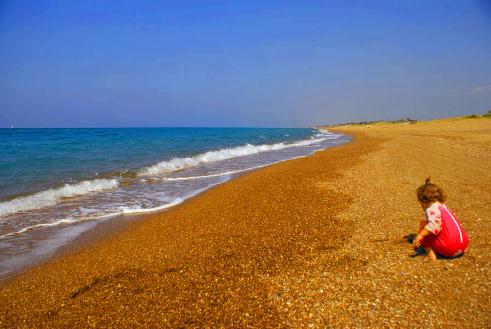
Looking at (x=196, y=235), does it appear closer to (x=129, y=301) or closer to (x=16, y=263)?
(x=129, y=301)

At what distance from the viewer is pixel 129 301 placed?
4.08 metres

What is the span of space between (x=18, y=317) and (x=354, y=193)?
8.10 metres

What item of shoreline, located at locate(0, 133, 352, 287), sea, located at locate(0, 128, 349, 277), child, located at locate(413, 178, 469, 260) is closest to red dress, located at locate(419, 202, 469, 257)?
child, located at locate(413, 178, 469, 260)

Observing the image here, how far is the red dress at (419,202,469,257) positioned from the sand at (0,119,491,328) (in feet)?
0.74

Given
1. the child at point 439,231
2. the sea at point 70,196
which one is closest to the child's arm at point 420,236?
the child at point 439,231

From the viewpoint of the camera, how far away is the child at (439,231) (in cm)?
452

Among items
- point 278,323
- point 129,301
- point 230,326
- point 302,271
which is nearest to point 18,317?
point 129,301

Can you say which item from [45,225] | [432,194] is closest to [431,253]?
[432,194]

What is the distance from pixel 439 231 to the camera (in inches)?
179

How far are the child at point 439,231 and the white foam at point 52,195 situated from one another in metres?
10.8

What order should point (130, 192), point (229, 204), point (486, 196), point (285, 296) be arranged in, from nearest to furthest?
point (285, 296), point (486, 196), point (229, 204), point (130, 192)

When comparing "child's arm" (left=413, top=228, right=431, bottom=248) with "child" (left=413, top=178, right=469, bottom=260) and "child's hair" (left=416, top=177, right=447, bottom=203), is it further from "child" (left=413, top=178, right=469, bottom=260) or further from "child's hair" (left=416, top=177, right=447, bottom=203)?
"child's hair" (left=416, top=177, right=447, bottom=203)

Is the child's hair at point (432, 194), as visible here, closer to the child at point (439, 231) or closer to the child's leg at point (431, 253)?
the child at point (439, 231)

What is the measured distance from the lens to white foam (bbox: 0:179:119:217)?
9.73 m
